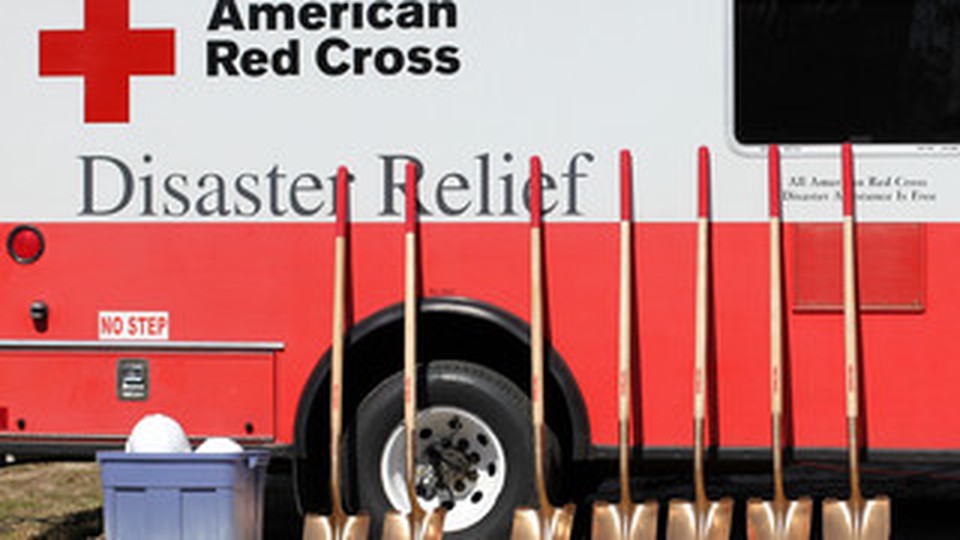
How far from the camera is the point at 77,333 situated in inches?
256

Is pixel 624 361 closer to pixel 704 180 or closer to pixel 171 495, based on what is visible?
pixel 704 180

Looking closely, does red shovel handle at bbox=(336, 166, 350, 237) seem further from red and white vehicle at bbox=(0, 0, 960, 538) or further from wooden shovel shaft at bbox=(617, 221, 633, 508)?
wooden shovel shaft at bbox=(617, 221, 633, 508)

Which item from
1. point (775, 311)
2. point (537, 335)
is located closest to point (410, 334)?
point (537, 335)

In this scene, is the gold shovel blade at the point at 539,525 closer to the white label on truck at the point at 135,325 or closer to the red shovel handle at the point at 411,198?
the red shovel handle at the point at 411,198

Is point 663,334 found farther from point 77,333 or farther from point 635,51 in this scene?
point 77,333

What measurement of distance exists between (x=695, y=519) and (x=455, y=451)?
3.24ft

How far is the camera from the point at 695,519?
20.7 feet

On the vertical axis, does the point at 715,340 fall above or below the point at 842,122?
below

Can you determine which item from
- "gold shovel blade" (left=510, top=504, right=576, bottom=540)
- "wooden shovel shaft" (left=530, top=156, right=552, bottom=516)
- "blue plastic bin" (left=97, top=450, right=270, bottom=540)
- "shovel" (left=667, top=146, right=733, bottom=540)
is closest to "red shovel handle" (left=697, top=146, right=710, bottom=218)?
"shovel" (left=667, top=146, right=733, bottom=540)

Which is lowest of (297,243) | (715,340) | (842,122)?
(715,340)

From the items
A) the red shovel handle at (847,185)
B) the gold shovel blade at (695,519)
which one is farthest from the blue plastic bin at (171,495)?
the red shovel handle at (847,185)

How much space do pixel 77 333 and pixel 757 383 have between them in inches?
107

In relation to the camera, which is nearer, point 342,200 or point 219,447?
point 219,447

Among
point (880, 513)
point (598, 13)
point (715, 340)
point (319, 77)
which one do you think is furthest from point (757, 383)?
point (319, 77)
